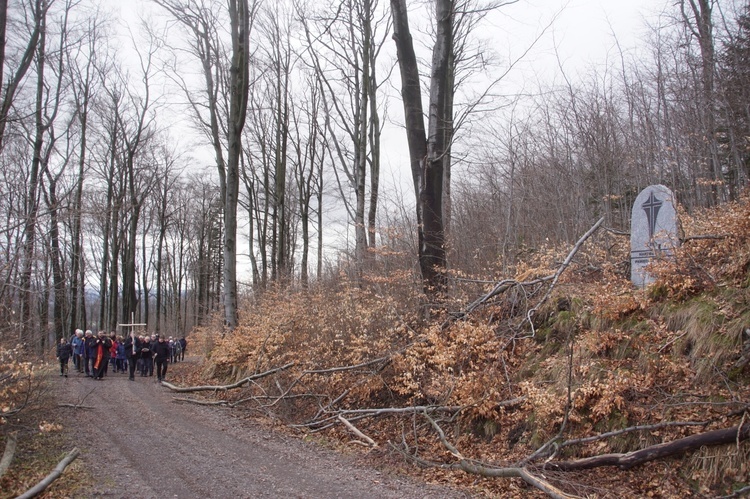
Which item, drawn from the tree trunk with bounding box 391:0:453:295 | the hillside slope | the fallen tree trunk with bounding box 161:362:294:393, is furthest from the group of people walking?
the tree trunk with bounding box 391:0:453:295

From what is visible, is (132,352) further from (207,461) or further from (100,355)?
(207,461)

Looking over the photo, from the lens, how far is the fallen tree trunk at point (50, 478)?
19.2 feet

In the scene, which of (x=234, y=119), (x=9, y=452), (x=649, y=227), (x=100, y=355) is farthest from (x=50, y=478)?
(x=234, y=119)

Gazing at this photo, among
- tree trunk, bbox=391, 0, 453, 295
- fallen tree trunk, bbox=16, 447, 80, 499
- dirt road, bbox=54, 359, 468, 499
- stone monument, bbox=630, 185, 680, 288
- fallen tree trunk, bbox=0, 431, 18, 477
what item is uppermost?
tree trunk, bbox=391, 0, 453, 295

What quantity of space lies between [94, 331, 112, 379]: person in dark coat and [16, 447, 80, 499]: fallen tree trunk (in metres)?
11.5

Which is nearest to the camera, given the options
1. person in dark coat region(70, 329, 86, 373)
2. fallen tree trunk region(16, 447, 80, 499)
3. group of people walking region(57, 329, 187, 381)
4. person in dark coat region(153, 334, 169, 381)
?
fallen tree trunk region(16, 447, 80, 499)

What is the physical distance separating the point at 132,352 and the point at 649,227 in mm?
16485

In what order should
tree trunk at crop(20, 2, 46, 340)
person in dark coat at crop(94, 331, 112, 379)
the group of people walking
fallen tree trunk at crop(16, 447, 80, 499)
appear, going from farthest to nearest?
person in dark coat at crop(94, 331, 112, 379)
the group of people walking
tree trunk at crop(20, 2, 46, 340)
fallen tree trunk at crop(16, 447, 80, 499)

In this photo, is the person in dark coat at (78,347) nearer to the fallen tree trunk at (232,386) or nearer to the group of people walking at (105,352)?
the group of people walking at (105,352)

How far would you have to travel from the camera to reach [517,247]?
1125 centimetres

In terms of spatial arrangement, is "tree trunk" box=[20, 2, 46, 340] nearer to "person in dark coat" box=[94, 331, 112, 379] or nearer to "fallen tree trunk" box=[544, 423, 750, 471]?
"person in dark coat" box=[94, 331, 112, 379]

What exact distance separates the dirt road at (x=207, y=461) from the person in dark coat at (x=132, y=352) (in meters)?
6.56

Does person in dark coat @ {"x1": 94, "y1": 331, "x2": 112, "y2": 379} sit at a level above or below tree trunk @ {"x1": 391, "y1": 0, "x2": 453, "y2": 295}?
below

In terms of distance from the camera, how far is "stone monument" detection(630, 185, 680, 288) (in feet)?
25.6
